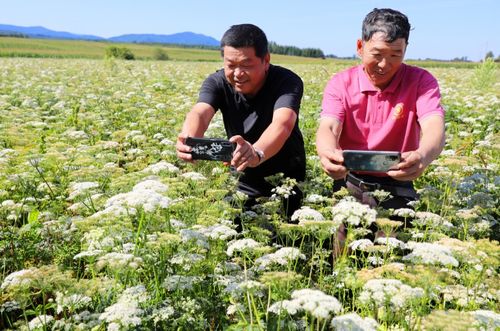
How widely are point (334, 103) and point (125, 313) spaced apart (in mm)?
2944

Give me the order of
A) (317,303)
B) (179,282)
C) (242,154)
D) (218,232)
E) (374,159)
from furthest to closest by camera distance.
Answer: (242,154), (374,159), (218,232), (179,282), (317,303)

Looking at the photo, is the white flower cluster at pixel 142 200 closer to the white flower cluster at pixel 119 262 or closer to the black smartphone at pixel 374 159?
the white flower cluster at pixel 119 262

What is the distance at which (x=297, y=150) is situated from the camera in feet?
17.9

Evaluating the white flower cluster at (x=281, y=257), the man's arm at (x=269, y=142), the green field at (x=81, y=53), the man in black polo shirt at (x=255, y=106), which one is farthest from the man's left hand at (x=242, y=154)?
the green field at (x=81, y=53)

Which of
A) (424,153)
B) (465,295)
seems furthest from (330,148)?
(465,295)

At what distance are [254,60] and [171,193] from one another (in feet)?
5.68

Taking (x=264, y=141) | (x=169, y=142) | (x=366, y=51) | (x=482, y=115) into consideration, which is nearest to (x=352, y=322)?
(x=264, y=141)

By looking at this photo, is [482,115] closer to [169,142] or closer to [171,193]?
[169,142]

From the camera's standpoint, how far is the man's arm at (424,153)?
344cm

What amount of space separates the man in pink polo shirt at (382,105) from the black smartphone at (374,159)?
20.0 inches

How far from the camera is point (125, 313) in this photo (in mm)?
2578

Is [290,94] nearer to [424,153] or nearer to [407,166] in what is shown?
[424,153]

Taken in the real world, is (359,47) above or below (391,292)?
above

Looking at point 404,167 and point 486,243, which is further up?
point 404,167
